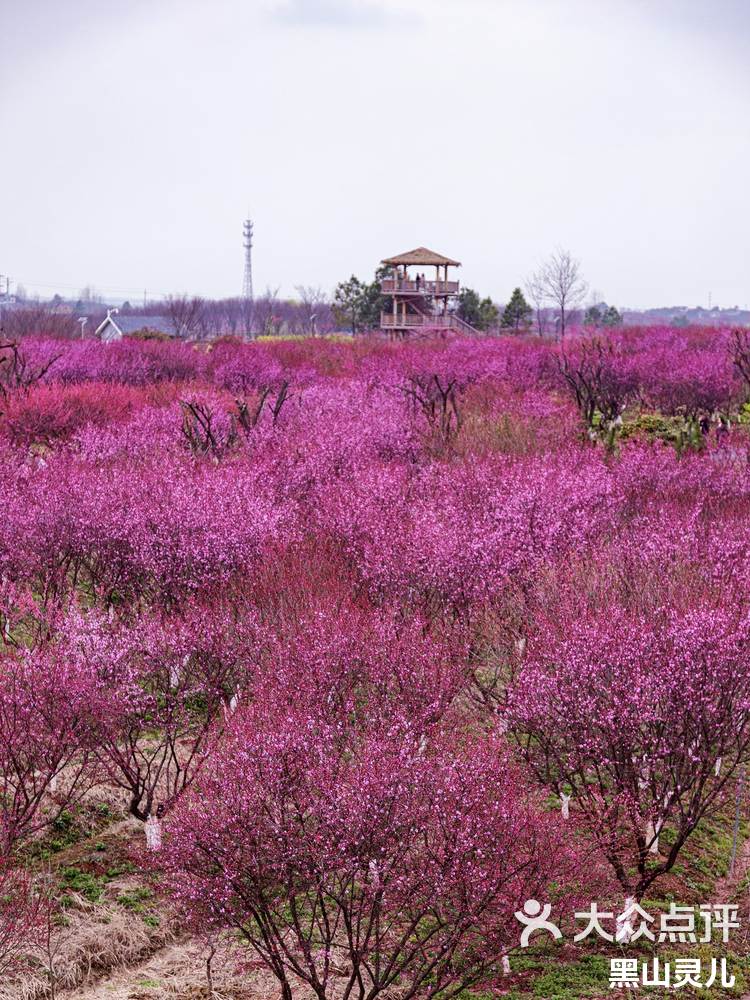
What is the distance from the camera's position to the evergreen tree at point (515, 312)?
78.3 metres

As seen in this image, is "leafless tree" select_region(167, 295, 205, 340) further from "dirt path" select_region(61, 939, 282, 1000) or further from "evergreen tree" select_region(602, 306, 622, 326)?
"dirt path" select_region(61, 939, 282, 1000)

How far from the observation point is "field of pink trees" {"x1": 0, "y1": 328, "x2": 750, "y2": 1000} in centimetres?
839

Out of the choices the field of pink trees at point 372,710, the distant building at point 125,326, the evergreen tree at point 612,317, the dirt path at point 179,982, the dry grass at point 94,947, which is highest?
the evergreen tree at point 612,317

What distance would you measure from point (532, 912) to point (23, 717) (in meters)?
5.16

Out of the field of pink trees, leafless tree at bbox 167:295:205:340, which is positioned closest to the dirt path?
the field of pink trees

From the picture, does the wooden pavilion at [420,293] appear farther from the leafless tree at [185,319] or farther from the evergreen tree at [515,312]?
the leafless tree at [185,319]

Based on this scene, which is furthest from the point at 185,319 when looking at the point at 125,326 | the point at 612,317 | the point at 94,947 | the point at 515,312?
the point at 94,947

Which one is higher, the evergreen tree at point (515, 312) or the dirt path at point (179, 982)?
the evergreen tree at point (515, 312)

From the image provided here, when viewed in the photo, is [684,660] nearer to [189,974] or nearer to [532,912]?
[532,912]

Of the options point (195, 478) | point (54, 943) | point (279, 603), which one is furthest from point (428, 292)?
point (54, 943)

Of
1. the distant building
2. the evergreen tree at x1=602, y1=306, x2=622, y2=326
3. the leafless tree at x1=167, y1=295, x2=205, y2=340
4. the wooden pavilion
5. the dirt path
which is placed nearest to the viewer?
the dirt path

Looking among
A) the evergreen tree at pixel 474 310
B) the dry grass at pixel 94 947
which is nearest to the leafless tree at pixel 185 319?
the evergreen tree at pixel 474 310

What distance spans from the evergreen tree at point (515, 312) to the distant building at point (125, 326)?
24248mm

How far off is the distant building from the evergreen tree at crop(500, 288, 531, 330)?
24248 millimetres
